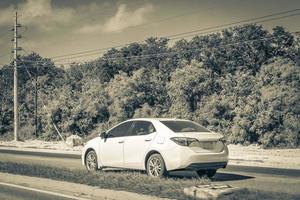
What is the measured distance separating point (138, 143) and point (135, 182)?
248 cm

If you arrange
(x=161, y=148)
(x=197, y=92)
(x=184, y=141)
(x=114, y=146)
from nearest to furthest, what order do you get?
1. (x=184, y=141)
2. (x=161, y=148)
3. (x=114, y=146)
4. (x=197, y=92)

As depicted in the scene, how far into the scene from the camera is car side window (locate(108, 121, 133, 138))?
50.2 feet

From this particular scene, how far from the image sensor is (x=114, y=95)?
49.6 metres

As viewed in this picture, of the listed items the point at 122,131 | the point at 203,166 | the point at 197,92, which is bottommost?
the point at 203,166

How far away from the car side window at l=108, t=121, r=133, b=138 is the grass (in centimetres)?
168

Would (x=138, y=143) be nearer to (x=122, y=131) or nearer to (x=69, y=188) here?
(x=122, y=131)

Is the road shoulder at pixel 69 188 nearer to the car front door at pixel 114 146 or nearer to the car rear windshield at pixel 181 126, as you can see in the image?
the car front door at pixel 114 146

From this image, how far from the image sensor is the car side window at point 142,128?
14.6m

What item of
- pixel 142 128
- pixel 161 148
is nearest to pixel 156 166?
pixel 161 148

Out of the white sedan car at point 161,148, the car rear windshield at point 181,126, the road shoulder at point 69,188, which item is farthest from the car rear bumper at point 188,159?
the road shoulder at point 69,188

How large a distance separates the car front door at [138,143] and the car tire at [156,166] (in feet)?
0.95

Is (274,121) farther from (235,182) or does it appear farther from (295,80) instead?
(235,182)

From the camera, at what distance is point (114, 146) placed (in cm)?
1542

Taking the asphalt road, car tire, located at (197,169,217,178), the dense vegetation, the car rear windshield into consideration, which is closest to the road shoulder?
the car rear windshield
